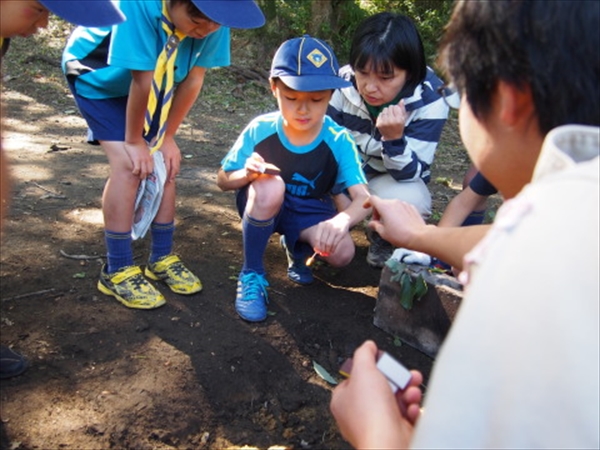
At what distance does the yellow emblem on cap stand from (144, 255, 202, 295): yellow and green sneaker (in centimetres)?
110

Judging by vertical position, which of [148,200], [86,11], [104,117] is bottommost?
[148,200]

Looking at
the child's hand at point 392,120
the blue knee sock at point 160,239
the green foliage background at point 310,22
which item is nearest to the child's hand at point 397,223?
the child's hand at point 392,120

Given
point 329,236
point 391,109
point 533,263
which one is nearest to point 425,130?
point 391,109

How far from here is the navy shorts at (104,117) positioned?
2.63 m

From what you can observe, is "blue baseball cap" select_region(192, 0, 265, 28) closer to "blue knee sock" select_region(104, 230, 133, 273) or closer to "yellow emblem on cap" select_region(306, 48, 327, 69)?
"yellow emblem on cap" select_region(306, 48, 327, 69)

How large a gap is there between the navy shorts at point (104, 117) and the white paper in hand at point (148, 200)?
8.3 inches

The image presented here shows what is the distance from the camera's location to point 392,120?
10.1 feet

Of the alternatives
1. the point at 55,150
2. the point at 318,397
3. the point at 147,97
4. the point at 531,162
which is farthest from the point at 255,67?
the point at 531,162

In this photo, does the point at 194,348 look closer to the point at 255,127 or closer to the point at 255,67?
A: the point at 255,127

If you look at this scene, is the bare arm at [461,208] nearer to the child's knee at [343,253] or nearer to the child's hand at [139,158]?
the child's knee at [343,253]

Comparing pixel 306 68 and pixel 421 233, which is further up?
pixel 306 68

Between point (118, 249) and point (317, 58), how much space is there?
1.22 metres

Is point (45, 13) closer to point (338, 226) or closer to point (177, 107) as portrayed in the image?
point (177, 107)

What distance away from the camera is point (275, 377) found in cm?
244
